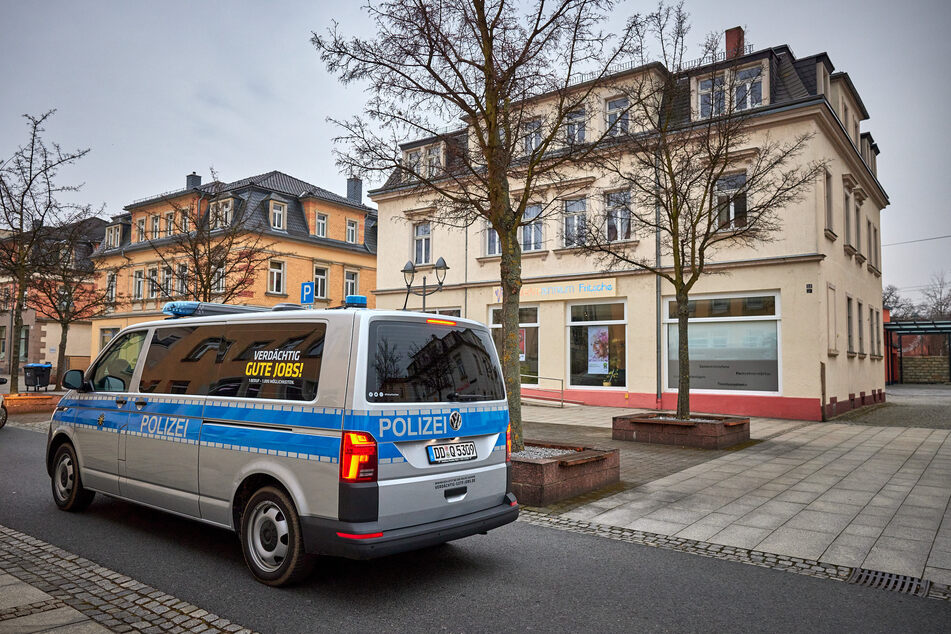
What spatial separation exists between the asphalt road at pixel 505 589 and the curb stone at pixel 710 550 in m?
0.17

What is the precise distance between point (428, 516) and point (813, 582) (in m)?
2.81

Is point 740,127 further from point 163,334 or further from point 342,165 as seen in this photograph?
point 163,334

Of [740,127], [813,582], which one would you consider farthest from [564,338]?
[813,582]

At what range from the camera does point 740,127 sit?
40.2 ft

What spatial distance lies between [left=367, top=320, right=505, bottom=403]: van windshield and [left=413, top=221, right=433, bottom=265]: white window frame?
20.4m

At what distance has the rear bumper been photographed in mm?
4031

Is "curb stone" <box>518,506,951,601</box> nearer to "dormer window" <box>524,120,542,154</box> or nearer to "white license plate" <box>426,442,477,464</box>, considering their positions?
"white license plate" <box>426,442,477,464</box>

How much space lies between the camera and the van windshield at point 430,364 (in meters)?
4.39

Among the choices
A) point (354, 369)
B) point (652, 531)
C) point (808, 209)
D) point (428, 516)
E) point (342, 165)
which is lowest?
point (652, 531)

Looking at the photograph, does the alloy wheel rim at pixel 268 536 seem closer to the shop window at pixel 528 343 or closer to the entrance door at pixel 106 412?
the entrance door at pixel 106 412

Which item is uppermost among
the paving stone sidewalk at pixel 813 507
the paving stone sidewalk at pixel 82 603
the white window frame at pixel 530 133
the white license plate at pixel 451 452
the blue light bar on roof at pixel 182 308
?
the white window frame at pixel 530 133

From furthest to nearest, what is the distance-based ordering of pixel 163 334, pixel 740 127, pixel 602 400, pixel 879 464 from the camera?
pixel 602 400, pixel 740 127, pixel 879 464, pixel 163 334

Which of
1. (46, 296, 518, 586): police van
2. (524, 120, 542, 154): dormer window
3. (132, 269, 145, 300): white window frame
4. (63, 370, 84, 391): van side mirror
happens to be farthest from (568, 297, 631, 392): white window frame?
(132, 269, 145, 300): white window frame

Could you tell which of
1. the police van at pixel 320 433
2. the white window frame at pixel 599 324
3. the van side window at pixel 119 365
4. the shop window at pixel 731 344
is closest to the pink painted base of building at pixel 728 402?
the white window frame at pixel 599 324
